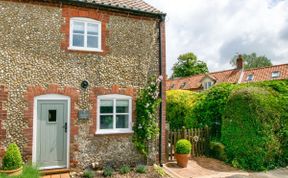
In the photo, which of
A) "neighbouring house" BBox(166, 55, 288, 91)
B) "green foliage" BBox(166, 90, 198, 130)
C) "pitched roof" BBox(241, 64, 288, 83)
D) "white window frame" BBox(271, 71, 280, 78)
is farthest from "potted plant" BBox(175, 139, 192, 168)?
"white window frame" BBox(271, 71, 280, 78)

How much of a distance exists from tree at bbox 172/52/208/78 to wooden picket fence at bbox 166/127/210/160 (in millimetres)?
44600

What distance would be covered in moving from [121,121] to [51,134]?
2639mm

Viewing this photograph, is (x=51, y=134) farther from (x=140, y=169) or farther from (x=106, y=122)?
(x=140, y=169)

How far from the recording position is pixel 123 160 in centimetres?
959

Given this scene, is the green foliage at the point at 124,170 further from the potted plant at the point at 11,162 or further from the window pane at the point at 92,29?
the window pane at the point at 92,29

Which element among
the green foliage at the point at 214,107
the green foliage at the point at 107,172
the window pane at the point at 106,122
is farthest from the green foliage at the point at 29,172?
the green foliage at the point at 214,107

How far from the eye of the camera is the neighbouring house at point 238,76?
91.8 ft

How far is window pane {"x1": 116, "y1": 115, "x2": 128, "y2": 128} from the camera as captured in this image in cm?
970

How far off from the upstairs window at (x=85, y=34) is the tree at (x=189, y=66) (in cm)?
4762

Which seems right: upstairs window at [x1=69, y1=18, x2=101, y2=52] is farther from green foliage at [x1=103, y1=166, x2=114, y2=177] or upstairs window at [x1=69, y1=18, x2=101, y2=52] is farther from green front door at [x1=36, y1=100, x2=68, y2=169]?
green foliage at [x1=103, y1=166, x2=114, y2=177]

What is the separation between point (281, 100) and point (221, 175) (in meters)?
4.26

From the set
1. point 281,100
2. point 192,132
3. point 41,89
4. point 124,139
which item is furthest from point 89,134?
point 281,100

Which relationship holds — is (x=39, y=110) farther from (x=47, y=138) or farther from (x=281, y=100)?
(x=281, y=100)

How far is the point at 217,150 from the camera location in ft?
37.2
